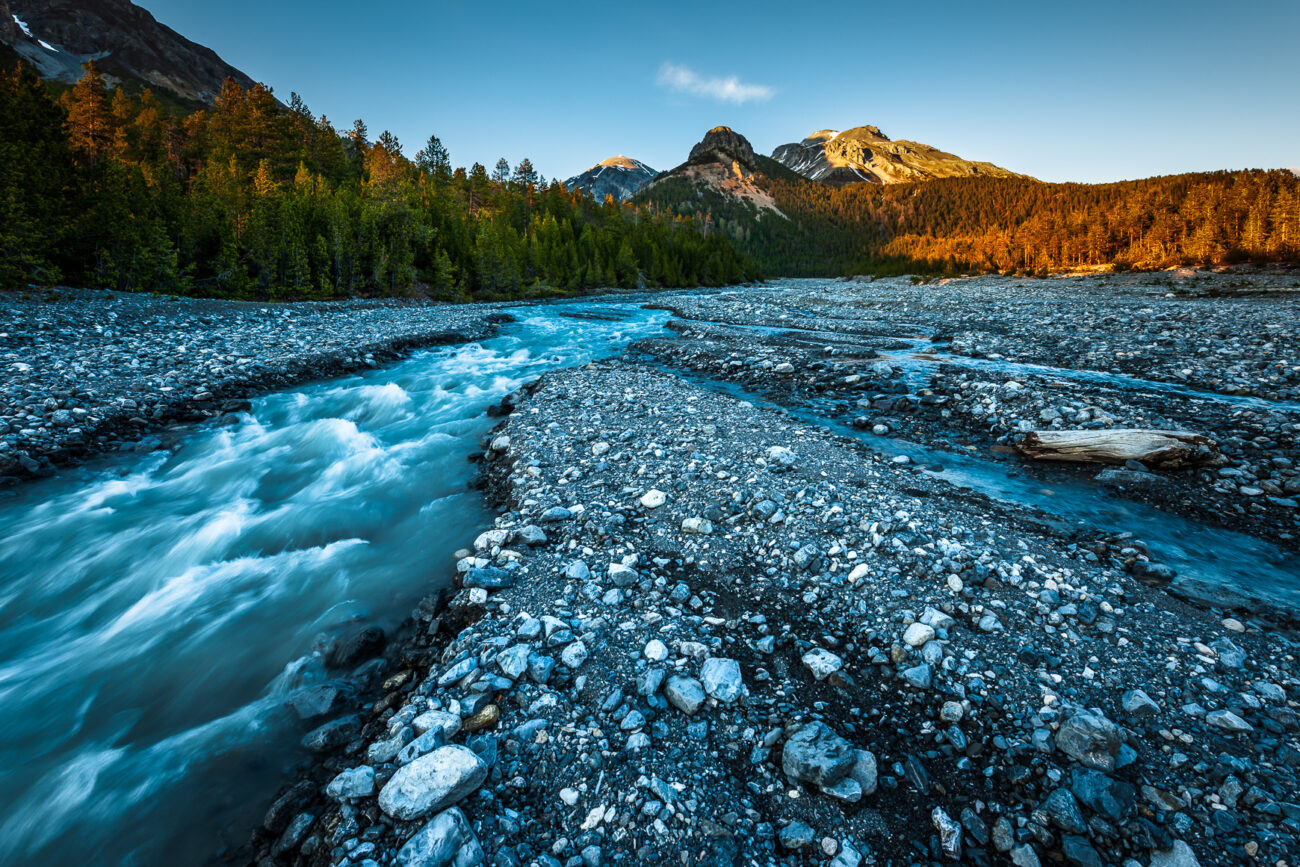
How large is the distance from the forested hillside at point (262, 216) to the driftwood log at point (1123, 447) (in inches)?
1487

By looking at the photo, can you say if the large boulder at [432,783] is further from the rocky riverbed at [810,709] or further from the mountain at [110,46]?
the mountain at [110,46]

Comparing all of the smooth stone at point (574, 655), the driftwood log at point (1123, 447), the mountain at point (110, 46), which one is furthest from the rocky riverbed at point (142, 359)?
the mountain at point (110, 46)

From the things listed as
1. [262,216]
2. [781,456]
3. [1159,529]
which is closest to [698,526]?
[781,456]

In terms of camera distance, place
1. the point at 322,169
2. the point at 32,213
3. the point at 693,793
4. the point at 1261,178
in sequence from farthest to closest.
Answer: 1. the point at 1261,178
2. the point at 322,169
3. the point at 32,213
4. the point at 693,793

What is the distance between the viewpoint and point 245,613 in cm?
558

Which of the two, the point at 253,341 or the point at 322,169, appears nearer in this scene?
the point at 253,341

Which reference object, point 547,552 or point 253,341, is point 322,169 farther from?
point 547,552

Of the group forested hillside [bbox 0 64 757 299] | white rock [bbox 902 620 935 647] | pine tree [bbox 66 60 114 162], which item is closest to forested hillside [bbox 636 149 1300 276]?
forested hillside [bbox 0 64 757 299]

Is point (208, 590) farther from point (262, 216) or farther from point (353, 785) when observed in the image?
point (262, 216)

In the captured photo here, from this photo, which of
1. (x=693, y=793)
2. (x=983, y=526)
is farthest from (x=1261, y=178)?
(x=693, y=793)

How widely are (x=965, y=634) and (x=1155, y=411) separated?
9.14 metres

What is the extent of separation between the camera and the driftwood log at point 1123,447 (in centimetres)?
711

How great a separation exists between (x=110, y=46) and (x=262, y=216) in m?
197

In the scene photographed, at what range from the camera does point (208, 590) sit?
6.01 m
